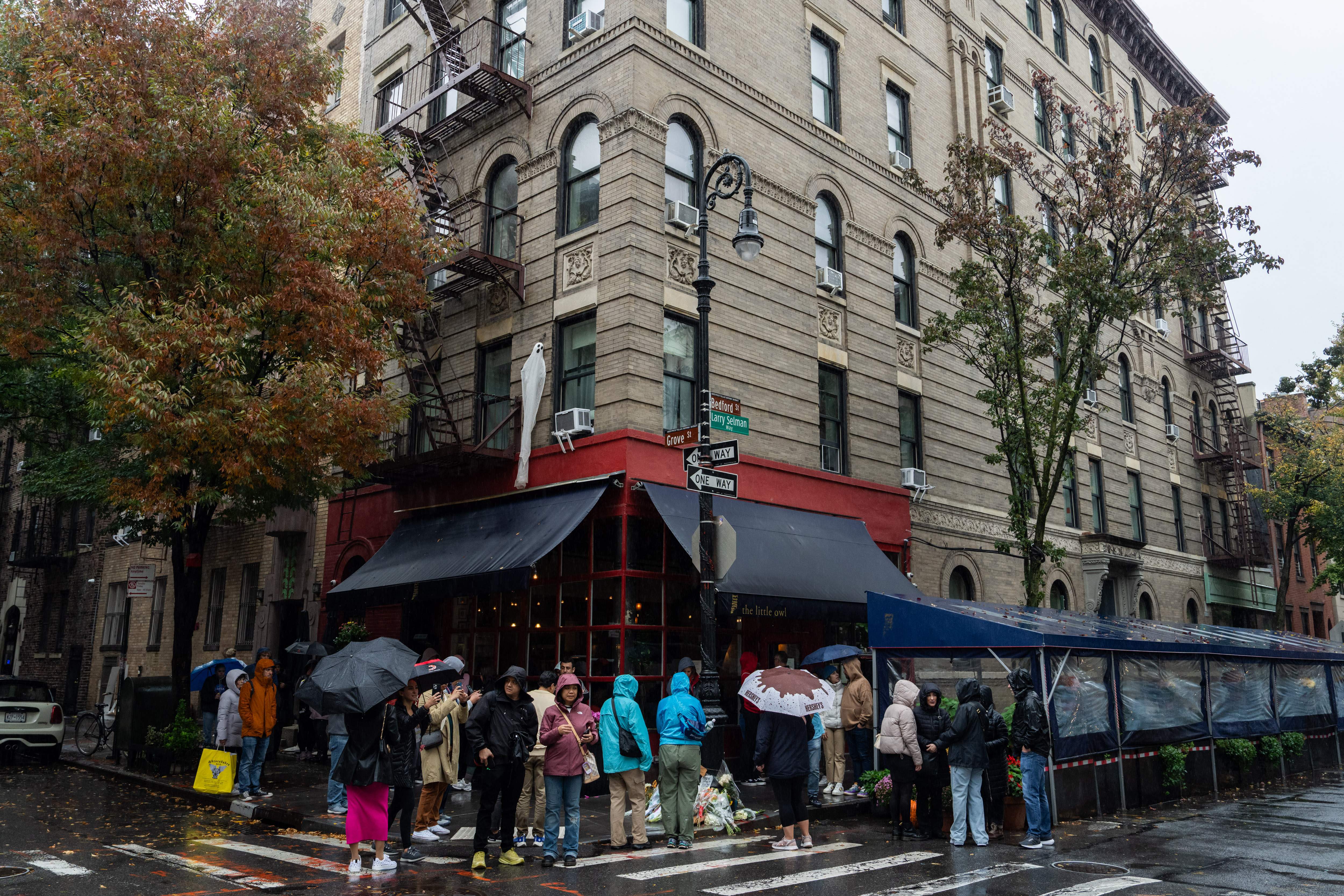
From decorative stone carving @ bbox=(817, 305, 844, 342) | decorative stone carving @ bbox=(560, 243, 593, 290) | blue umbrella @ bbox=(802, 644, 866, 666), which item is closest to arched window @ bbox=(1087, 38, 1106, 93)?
decorative stone carving @ bbox=(817, 305, 844, 342)

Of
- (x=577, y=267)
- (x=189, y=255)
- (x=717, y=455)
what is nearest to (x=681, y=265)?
(x=577, y=267)

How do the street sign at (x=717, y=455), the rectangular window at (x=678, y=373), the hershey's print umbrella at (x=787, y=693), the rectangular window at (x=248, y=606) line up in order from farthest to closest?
1. the rectangular window at (x=248, y=606)
2. the rectangular window at (x=678, y=373)
3. the street sign at (x=717, y=455)
4. the hershey's print umbrella at (x=787, y=693)

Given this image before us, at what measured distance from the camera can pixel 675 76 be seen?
17.5 metres

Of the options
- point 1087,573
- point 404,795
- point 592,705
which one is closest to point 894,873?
point 404,795

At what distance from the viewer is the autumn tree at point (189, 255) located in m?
14.2

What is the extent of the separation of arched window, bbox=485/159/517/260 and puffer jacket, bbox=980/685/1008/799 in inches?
456

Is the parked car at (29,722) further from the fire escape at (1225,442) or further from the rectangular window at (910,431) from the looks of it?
the fire escape at (1225,442)

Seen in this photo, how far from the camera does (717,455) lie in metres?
12.6

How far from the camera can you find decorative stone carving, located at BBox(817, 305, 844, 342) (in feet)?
64.5

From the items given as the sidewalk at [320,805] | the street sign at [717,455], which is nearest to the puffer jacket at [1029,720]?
the sidewalk at [320,805]

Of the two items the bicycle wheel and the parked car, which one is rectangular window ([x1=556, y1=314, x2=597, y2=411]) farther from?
the bicycle wheel

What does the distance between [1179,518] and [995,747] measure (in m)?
24.0

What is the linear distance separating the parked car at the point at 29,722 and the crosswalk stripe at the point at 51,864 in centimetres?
1017

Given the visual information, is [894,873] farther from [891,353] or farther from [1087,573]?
[1087,573]
